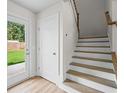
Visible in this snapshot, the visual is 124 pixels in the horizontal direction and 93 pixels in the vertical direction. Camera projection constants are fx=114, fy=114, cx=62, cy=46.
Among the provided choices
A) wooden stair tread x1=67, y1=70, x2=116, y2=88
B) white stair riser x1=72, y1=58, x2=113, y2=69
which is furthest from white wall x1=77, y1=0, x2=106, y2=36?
wooden stair tread x1=67, y1=70, x2=116, y2=88

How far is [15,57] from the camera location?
3.58 m

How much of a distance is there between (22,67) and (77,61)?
190cm

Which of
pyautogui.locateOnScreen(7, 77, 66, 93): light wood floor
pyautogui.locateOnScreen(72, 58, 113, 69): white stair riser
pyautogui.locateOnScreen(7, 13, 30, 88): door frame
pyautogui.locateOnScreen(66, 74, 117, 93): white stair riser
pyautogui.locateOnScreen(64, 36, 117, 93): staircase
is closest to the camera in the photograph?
pyautogui.locateOnScreen(66, 74, 117, 93): white stair riser

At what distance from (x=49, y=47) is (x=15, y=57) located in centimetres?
111

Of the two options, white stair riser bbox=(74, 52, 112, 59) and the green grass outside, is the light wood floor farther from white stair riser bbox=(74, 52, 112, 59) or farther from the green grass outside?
white stair riser bbox=(74, 52, 112, 59)

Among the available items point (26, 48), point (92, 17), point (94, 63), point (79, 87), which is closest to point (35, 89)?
point (79, 87)

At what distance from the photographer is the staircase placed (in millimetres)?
2469

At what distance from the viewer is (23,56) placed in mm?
3852

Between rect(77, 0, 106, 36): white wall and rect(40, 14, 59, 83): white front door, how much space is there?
2.20 metres

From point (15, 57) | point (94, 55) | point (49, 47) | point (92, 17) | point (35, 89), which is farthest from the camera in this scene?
point (92, 17)

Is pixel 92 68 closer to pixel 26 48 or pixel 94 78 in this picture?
pixel 94 78

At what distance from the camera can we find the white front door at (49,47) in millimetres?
3506

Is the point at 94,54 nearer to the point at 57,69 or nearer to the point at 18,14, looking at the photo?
the point at 57,69
